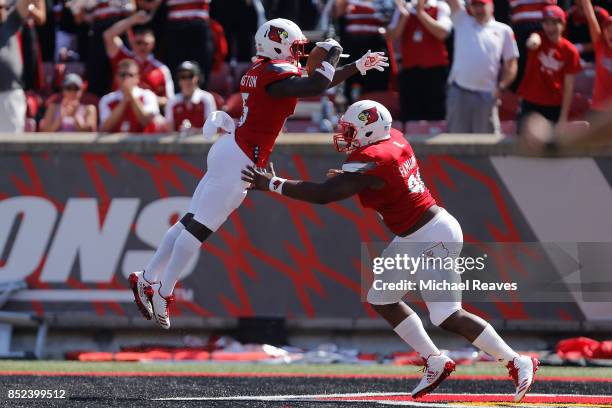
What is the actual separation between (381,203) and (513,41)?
4.66 metres

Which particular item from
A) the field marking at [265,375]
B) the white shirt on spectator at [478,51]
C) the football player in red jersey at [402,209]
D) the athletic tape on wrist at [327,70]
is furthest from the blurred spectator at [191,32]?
the football player in red jersey at [402,209]

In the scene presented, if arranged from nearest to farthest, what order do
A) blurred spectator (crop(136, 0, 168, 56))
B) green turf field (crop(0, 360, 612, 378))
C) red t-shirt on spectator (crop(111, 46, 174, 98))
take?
1. green turf field (crop(0, 360, 612, 378))
2. red t-shirt on spectator (crop(111, 46, 174, 98))
3. blurred spectator (crop(136, 0, 168, 56))

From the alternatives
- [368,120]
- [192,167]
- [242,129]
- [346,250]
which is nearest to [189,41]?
[192,167]

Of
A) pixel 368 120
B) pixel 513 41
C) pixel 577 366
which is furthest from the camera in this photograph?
pixel 513 41

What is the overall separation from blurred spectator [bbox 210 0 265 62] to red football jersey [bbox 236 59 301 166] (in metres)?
5.68

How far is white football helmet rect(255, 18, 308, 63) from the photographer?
9.12 metres

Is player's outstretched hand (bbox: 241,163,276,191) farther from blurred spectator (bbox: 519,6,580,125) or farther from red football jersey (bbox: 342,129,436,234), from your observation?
blurred spectator (bbox: 519,6,580,125)

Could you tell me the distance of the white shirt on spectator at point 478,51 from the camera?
12648 millimetres

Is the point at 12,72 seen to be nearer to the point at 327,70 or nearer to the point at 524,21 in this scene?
the point at 524,21

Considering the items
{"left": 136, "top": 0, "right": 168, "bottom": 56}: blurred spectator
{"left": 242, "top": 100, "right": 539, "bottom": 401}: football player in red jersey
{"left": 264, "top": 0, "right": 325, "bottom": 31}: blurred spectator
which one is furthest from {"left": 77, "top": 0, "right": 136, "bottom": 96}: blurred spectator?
{"left": 242, "top": 100, "right": 539, "bottom": 401}: football player in red jersey

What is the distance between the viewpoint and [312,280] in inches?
475

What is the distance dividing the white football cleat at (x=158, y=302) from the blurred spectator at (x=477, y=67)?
14.1 feet

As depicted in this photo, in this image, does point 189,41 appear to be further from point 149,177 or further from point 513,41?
point 513,41

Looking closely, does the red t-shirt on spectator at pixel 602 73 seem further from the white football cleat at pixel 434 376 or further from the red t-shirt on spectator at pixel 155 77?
the red t-shirt on spectator at pixel 155 77
